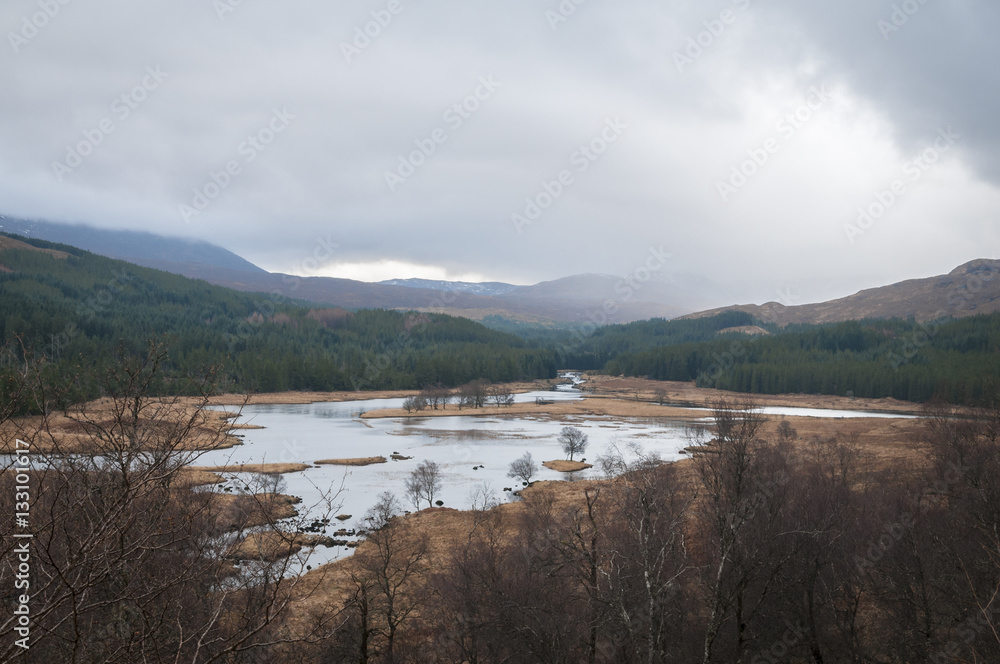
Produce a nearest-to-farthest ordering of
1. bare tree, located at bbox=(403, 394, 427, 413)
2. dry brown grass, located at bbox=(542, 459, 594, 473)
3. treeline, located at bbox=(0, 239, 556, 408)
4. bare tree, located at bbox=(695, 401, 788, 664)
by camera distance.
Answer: bare tree, located at bbox=(695, 401, 788, 664), dry brown grass, located at bbox=(542, 459, 594, 473), bare tree, located at bbox=(403, 394, 427, 413), treeline, located at bbox=(0, 239, 556, 408)

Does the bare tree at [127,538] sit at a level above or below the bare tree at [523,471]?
above

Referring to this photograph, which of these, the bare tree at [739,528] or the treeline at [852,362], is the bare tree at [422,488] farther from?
the treeline at [852,362]

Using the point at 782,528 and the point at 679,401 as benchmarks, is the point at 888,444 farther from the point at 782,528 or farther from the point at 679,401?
the point at 679,401

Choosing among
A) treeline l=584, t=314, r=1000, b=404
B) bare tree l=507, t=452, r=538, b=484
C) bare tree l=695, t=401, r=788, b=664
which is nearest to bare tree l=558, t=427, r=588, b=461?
bare tree l=507, t=452, r=538, b=484

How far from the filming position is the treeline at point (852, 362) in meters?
110

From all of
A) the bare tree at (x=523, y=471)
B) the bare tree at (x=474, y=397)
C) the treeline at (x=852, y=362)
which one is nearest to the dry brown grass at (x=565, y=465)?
the bare tree at (x=523, y=471)

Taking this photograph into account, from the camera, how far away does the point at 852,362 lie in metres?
138

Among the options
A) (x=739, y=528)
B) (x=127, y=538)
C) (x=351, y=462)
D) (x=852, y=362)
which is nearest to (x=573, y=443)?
(x=351, y=462)

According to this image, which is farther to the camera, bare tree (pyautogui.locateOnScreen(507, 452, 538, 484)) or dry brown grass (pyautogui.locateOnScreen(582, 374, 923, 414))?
dry brown grass (pyautogui.locateOnScreen(582, 374, 923, 414))

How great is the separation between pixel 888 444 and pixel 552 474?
113ft

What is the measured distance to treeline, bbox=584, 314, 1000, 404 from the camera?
4336 inches

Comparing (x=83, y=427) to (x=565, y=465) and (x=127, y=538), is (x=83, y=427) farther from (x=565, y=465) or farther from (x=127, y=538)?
(x=565, y=465)

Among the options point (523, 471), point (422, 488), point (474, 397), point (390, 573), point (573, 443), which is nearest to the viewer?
point (390, 573)

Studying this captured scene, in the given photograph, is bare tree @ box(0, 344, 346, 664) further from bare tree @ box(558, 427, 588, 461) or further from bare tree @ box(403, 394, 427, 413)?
bare tree @ box(403, 394, 427, 413)
